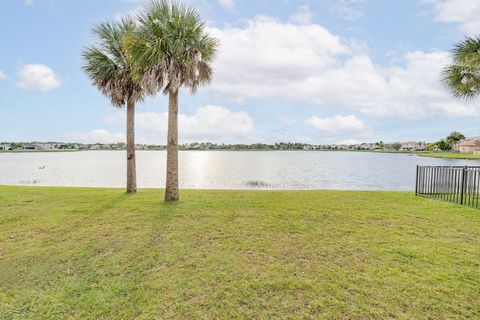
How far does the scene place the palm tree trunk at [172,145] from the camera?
33.4 ft

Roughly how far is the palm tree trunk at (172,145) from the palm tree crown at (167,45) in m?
0.58

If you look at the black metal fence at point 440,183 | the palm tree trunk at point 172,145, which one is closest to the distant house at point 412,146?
the black metal fence at point 440,183

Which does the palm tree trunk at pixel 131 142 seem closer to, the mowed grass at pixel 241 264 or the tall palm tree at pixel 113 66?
the tall palm tree at pixel 113 66

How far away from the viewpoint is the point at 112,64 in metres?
11.9

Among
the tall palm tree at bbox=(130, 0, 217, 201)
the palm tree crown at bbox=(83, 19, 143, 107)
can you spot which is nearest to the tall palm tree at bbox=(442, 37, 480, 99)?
the tall palm tree at bbox=(130, 0, 217, 201)

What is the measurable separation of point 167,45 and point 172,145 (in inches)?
140

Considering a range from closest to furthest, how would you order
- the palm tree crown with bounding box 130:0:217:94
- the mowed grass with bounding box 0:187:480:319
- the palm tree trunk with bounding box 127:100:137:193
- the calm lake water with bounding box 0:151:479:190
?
the mowed grass with bounding box 0:187:480:319
the palm tree crown with bounding box 130:0:217:94
the palm tree trunk with bounding box 127:100:137:193
the calm lake water with bounding box 0:151:479:190

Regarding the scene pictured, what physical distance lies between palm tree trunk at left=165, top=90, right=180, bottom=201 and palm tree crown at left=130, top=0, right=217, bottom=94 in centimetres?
58

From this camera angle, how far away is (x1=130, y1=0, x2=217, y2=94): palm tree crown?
951cm

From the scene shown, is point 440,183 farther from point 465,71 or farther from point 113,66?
point 113,66

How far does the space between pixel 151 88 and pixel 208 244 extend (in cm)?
653

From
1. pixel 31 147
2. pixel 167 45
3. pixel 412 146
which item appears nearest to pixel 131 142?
pixel 167 45

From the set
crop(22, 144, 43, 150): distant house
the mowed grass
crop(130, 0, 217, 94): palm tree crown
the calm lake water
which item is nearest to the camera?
the mowed grass

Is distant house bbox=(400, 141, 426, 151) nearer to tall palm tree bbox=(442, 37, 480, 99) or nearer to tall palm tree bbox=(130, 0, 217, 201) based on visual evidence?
tall palm tree bbox=(442, 37, 480, 99)
